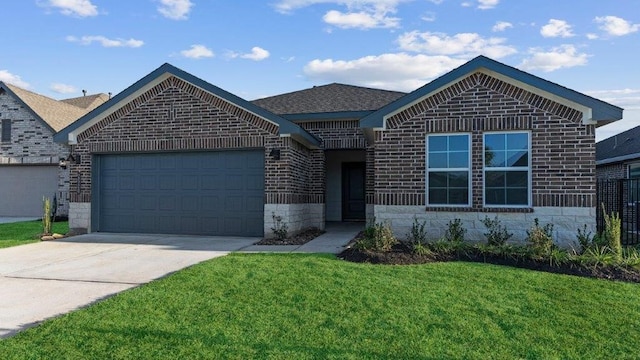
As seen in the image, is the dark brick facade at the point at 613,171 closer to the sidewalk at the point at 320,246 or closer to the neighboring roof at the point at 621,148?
the neighboring roof at the point at 621,148

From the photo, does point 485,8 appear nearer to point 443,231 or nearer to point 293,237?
point 443,231

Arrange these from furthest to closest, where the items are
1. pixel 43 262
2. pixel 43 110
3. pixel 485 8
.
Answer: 1. pixel 43 110
2. pixel 485 8
3. pixel 43 262

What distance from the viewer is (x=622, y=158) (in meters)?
14.7

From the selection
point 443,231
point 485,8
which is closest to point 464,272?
point 443,231

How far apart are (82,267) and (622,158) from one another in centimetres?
1646

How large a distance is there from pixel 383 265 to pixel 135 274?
4.03 metres

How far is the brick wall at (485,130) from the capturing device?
874 cm

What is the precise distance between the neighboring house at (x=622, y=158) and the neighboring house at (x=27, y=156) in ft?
71.8

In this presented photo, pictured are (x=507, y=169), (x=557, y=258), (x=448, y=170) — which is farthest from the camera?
(x=448, y=170)

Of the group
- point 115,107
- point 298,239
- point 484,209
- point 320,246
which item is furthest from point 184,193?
point 484,209

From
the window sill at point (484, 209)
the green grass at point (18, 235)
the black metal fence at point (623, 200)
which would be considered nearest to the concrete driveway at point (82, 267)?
the green grass at point (18, 235)

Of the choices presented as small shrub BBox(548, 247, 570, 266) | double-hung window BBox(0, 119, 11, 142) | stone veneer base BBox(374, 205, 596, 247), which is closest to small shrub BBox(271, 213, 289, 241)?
stone veneer base BBox(374, 205, 596, 247)

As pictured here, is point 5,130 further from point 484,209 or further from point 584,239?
point 584,239

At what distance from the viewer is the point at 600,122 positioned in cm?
883
